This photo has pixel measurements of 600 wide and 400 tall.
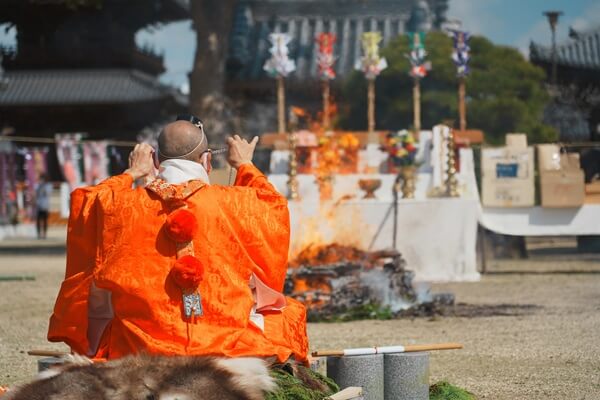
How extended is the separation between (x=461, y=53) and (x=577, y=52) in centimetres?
1248

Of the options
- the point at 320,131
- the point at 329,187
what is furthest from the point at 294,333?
the point at 320,131

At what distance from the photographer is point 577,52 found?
2539 centimetres

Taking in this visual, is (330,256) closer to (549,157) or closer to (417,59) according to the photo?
(549,157)

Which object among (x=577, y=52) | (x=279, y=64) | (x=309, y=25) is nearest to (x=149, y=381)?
(x=279, y=64)

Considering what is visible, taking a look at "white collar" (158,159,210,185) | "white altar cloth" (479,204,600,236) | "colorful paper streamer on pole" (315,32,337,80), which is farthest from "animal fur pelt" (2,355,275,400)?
"colorful paper streamer on pole" (315,32,337,80)

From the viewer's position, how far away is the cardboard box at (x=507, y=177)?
12.5 metres

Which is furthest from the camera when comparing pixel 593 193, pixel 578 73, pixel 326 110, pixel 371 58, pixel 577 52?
pixel 577 52

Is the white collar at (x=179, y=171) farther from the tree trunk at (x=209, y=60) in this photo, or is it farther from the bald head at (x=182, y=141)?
the tree trunk at (x=209, y=60)

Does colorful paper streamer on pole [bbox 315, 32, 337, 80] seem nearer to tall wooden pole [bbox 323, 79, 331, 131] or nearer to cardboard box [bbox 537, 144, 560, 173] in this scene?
tall wooden pole [bbox 323, 79, 331, 131]

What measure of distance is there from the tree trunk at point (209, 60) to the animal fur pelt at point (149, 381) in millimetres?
13765

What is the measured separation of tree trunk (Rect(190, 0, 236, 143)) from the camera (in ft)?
57.5

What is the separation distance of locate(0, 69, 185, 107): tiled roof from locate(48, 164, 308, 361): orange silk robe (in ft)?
76.5

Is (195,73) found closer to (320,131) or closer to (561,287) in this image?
(320,131)

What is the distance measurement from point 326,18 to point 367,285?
23667mm
